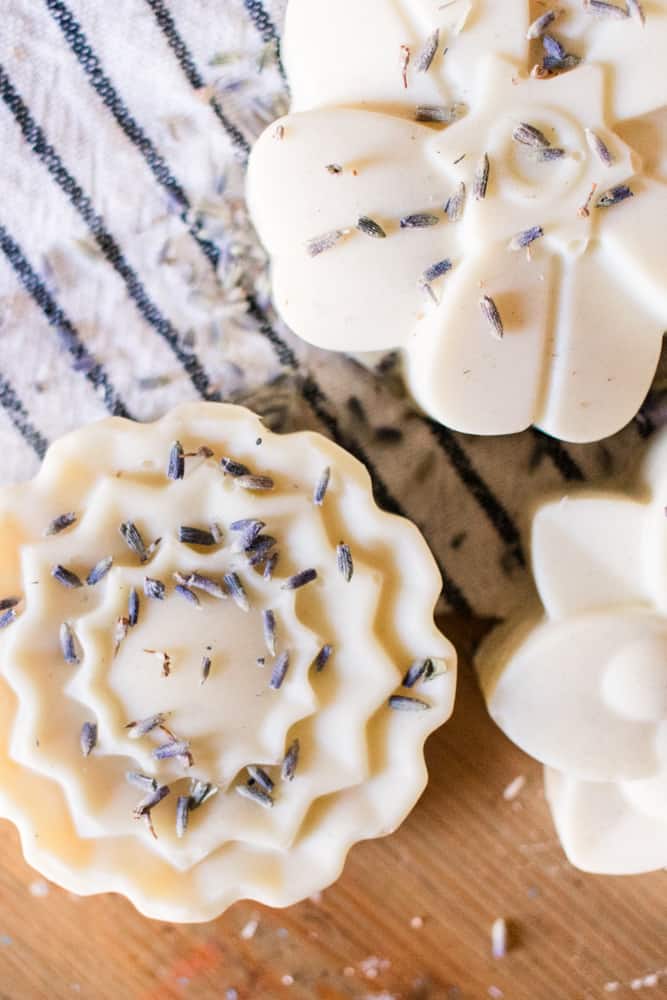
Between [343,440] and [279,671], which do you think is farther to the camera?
[343,440]

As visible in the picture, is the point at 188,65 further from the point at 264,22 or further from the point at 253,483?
the point at 253,483

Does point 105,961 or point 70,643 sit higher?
point 70,643

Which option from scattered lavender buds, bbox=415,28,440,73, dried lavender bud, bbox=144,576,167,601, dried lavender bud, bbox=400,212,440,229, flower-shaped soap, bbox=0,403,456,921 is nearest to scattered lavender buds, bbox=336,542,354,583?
flower-shaped soap, bbox=0,403,456,921

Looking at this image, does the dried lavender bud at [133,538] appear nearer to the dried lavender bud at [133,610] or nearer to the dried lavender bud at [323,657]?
the dried lavender bud at [133,610]

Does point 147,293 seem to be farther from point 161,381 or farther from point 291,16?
point 291,16

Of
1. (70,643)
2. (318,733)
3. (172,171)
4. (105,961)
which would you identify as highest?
(172,171)

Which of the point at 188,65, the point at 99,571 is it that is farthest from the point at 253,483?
the point at 188,65

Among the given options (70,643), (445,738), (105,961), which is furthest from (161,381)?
(105,961)
